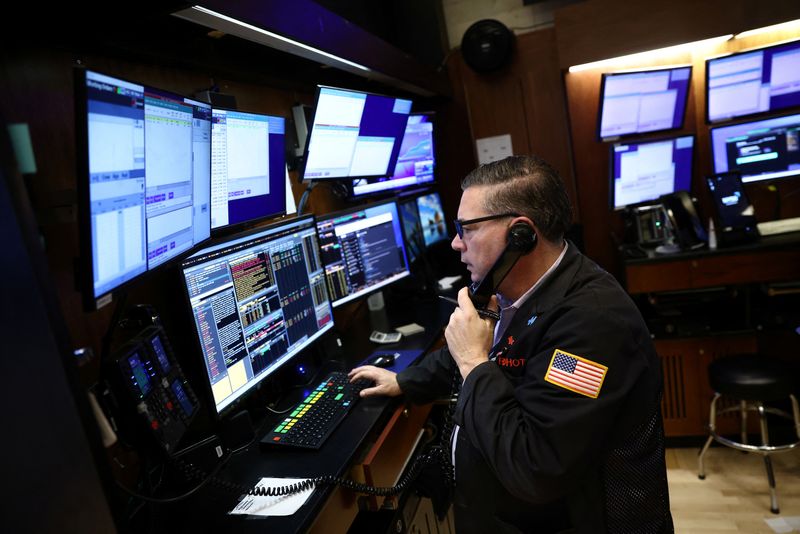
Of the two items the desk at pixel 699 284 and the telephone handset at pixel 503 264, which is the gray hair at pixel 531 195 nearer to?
the telephone handset at pixel 503 264

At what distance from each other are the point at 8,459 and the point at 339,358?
54.7 inches

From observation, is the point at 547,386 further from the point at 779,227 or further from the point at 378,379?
the point at 779,227

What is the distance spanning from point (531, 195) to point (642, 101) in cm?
271

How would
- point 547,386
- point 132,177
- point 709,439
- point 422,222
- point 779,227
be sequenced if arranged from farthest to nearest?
point 422,222
point 779,227
point 709,439
point 547,386
point 132,177

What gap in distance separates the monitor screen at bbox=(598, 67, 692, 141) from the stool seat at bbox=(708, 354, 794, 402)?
1.69 metres

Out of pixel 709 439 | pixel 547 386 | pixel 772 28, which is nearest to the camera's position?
pixel 547 386

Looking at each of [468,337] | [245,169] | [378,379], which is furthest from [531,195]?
[245,169]

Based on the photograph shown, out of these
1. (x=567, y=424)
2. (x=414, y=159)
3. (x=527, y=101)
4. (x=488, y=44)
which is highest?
(x=488, y=44)

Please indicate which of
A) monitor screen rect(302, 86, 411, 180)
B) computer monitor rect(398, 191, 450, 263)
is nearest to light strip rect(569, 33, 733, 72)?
computer monitor rect(398, 191, 450, 263)

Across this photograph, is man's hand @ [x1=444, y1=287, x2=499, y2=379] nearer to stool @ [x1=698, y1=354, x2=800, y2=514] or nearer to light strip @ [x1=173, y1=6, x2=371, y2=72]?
light strip @ [x1=173, y1=6, x2=371, y2=72]

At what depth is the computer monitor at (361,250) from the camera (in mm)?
2240

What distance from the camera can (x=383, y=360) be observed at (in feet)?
6.38

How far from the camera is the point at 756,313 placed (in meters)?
3.03

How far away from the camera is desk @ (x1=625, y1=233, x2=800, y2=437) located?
290 cm
